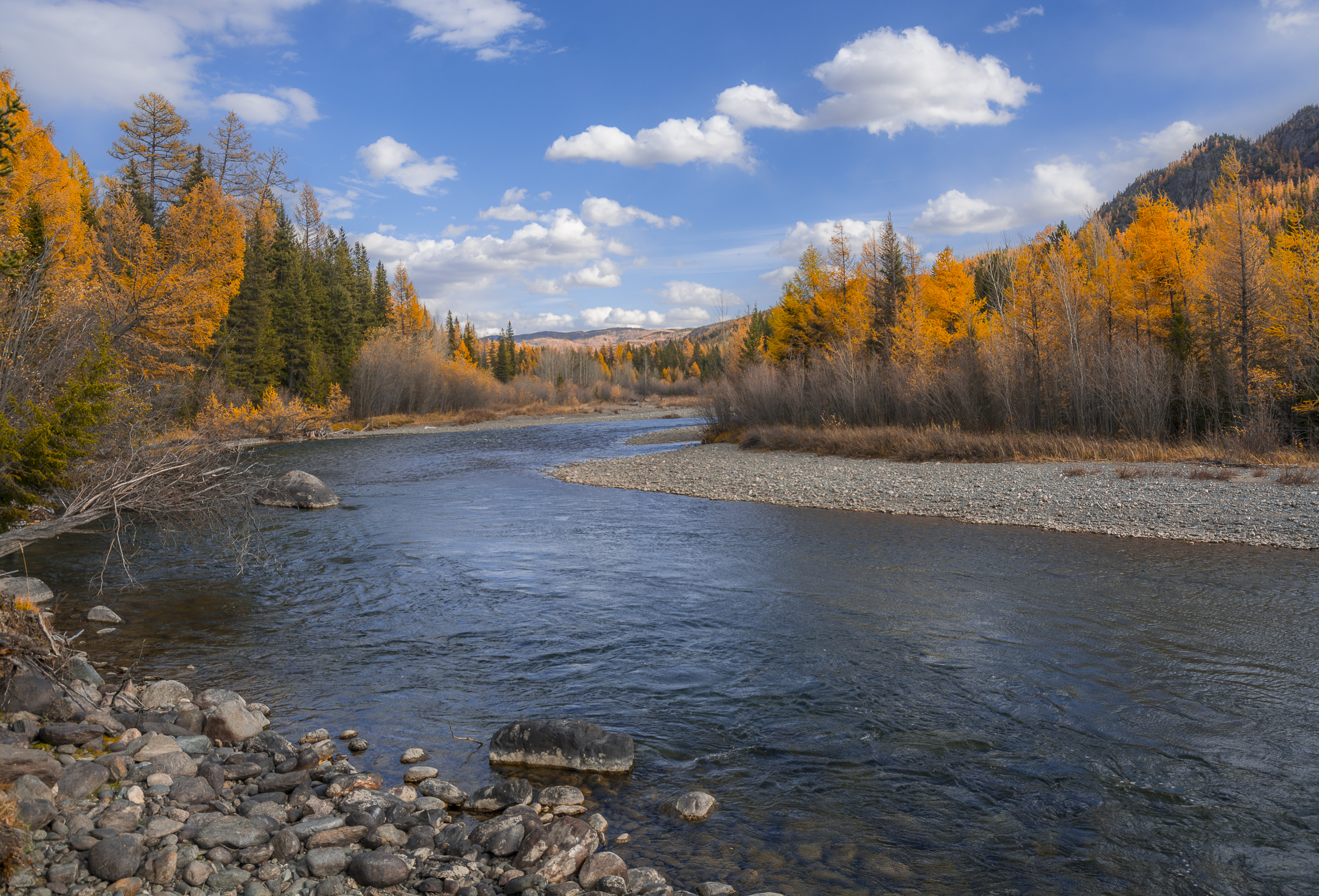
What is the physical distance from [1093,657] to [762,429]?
2401 cm

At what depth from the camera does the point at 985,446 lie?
2317 centimetres

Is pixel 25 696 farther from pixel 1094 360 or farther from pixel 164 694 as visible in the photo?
pixel 1094 360

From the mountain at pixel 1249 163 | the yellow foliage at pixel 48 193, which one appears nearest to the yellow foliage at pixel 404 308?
the yellow foliage at pixel 48 193

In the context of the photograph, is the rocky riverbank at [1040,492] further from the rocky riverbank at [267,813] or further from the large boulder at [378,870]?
the large boulder at [378,870]

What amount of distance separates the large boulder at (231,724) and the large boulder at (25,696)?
1.13 meters

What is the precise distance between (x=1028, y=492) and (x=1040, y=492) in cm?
25

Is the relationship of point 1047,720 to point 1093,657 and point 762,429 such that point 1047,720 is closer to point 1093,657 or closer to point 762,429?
point 1093,657

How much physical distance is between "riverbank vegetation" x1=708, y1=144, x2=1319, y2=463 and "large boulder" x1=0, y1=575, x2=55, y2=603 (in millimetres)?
23054

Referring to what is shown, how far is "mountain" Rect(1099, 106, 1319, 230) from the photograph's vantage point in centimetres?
11650

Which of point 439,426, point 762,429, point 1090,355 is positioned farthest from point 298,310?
point 1090,355

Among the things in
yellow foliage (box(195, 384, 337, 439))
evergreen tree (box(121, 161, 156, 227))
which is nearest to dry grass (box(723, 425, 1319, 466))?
yellow foliage (box(195, 384, 337, 439))

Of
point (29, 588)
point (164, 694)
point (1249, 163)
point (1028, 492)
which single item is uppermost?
point (1249, 163)

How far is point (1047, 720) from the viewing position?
615 centimetres

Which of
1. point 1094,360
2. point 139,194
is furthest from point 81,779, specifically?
point 139,194
